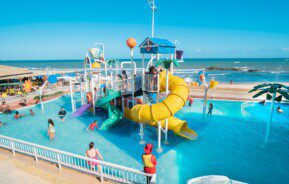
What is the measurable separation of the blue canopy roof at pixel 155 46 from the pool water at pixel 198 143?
5485 mm

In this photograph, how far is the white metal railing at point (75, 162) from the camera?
6312 mm

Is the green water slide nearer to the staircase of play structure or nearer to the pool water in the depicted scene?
the pool water

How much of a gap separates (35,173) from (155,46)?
312 inches

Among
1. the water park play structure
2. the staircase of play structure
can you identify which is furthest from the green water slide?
the staircase of play structure

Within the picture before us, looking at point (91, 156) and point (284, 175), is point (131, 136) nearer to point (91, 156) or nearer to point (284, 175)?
point (91, 156)

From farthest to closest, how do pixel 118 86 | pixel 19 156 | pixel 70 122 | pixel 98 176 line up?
1. pixel 70 122
2. pixel 118 86
3. pixel 19 156
4. pixel 98 176

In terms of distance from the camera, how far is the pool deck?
6777mm

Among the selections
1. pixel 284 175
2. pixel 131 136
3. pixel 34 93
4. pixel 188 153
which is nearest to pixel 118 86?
pixel 131 136

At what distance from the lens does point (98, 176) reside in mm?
6961

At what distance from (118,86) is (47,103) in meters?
11.6

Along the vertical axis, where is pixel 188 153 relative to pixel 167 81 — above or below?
below

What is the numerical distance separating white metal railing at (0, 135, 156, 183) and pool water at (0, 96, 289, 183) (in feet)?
6.12

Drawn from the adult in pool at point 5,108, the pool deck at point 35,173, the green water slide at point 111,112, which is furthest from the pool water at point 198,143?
the pool deck at point 35,173

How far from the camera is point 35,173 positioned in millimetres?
7230
